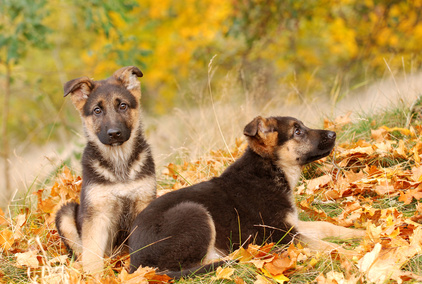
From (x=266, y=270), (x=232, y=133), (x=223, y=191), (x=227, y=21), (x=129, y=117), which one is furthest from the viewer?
(x=227, y=21)

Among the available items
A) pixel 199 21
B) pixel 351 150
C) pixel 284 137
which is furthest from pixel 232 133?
pixel 199 21

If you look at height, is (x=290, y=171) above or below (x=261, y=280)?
above

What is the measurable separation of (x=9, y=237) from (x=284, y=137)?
3.19 m

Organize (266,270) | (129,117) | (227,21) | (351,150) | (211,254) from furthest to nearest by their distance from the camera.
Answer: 1. (227,21)
2. (351,150)
3. (129,117)
4. (211,254)
5. (266,270)

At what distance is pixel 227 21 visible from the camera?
13.6 meters

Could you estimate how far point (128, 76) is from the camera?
17.2 ft

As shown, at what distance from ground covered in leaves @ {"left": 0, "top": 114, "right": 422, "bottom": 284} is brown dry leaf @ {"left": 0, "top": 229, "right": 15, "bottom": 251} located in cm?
1

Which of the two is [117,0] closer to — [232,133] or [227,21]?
[232,133]

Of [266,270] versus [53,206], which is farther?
[53,206]

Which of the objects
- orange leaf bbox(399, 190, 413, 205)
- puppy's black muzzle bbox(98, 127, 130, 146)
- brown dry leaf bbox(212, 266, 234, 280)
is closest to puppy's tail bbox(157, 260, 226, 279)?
brown dry leaf bbox(212, 266, 234, 280)

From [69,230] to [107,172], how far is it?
763 mm

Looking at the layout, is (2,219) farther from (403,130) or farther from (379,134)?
(403,130)

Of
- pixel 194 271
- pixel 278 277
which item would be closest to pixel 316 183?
pixel 278 277

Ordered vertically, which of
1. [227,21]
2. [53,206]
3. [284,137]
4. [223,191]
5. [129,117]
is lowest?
[53,206]
